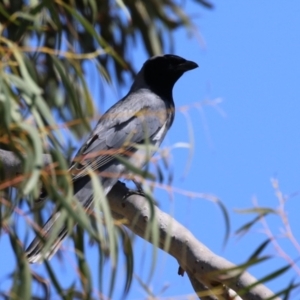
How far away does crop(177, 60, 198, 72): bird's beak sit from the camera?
527 cm

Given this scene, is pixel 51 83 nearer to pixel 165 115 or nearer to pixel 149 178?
pixel 165 115

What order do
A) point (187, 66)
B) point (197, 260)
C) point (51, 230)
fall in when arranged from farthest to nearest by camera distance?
1. point (187, 66)
2. point (51, 230)
3. point (197, 260)

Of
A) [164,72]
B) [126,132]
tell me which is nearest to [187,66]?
[164,72]

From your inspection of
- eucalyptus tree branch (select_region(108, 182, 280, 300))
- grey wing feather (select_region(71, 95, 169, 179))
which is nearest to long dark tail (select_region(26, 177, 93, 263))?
grey wing feather (select_region(71, 95, 169, 179))

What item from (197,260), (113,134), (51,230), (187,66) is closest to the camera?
(197,260)

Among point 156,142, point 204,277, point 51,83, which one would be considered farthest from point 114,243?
point 51,83

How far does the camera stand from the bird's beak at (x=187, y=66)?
527 centimetres

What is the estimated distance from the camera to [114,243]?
2.83 m

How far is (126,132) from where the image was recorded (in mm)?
4402

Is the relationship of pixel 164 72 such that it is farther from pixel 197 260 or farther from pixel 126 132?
pixel 197 260

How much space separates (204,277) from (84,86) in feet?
2.40

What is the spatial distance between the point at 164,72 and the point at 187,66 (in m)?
0.15

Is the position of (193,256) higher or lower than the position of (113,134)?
lower

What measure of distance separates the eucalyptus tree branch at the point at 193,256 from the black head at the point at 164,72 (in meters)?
1.80
